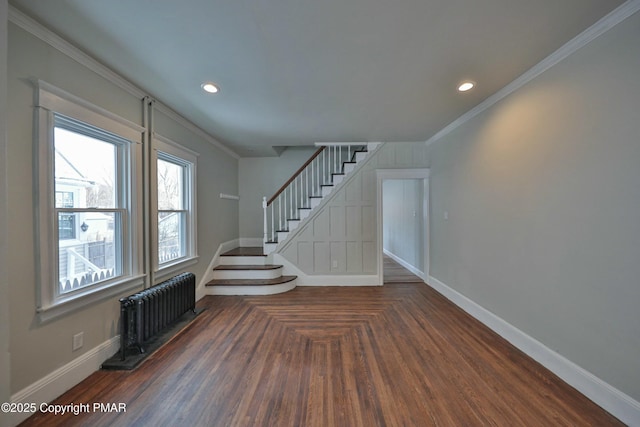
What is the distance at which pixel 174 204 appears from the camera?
3.37m

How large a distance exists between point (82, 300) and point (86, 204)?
80 cm

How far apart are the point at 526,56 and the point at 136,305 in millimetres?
4009

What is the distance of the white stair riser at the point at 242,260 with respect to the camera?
4.42 m

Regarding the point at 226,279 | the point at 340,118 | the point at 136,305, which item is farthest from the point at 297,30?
the point at 226,279

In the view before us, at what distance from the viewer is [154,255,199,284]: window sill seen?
2855 mm

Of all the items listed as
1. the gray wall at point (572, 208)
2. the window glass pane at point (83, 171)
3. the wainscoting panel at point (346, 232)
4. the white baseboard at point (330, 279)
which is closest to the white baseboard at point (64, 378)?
the window glass pane at point (83, 171)

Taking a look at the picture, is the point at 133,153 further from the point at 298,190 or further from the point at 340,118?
the point at 298,190

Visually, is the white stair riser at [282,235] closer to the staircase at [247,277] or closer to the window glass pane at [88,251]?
the staircase at [247,277]

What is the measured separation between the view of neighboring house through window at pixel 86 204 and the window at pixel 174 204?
48 centimetres

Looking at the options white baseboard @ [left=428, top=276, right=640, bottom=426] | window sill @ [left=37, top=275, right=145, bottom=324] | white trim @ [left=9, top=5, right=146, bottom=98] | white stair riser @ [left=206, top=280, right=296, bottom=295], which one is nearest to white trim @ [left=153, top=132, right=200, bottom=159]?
white trim @ [left=9, top=5, right=146, bottom=98]

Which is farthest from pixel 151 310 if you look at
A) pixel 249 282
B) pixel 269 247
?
pixel 269 247

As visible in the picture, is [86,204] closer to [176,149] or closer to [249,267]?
[176,149]

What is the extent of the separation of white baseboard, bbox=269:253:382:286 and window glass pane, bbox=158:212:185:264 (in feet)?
5.70

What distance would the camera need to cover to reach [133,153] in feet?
8.14
